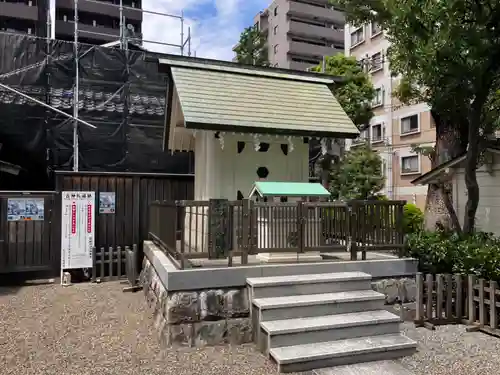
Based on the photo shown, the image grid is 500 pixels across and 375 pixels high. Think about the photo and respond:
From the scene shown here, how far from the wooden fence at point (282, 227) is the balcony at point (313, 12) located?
4647 centimetres

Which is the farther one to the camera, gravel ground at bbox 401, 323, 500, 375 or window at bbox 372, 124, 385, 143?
window at bbox 372, 124, 385, 143

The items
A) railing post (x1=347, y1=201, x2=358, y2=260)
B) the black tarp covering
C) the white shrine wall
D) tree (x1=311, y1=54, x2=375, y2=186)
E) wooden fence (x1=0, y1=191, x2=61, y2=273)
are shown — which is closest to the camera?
railing post (x1=347, y1=201, x2=358, y2=260)

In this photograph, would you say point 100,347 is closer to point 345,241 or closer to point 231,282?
point 231,282

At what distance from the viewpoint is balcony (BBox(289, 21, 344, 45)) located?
4842 centimetres

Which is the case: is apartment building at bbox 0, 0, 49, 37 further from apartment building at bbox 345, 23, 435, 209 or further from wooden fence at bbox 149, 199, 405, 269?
wooden fence at bbox 149, 199, 405, 269

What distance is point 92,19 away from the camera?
4006 cm

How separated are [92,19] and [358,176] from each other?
34588 mm

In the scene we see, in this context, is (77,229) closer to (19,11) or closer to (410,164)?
(410,164)

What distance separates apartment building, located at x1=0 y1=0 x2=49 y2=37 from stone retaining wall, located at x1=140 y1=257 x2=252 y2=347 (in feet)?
121

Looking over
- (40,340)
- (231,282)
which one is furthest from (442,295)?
(40,340)

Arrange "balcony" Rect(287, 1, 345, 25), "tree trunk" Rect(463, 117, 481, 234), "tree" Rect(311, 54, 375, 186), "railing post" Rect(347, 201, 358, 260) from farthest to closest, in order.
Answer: "balcony" Rect(287, 1, 345, 25), "tree" Rect(311, 54, 375, 186), "tree trunk" Rect(463, 117, 481, 234), "railing post" Rect(347, 201, 358, 260)

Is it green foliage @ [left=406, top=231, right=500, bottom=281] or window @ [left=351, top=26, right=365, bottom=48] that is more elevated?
window @ [left=351, top=26, right=365, bottom=48]

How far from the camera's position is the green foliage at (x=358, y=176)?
63.3 feet

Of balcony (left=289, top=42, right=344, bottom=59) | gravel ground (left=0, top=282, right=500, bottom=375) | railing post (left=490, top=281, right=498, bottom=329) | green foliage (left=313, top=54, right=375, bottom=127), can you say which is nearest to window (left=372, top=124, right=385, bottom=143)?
green foliage (left=313, top=54, right=375, bottom=127)
